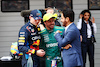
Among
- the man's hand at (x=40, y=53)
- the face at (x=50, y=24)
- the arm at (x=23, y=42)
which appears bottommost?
the man's hand at (x=40, y=53)

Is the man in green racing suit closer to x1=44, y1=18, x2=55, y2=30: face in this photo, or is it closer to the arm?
x1=44, y1=18, x2=55, y2=30: face

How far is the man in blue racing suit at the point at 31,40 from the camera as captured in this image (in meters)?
4.13

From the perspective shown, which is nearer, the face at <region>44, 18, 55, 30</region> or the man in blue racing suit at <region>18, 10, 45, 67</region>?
the man in blue racing suit at <region>18, 10, 45, 67</region>

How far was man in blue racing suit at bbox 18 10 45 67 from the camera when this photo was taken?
4129mm

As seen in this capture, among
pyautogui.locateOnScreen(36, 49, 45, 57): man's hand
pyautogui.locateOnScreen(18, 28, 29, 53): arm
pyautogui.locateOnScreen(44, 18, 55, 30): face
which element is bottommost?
pyautogui.locateOnScreen(36, 49, 45, 57): man's hand

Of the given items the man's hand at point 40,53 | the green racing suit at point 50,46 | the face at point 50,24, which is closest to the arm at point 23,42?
the man's hand at point 40,53

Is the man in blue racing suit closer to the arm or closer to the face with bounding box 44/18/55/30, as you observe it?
the arm

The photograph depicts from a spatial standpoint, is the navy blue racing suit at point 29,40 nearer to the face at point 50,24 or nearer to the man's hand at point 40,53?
the man's hand at point 40,53

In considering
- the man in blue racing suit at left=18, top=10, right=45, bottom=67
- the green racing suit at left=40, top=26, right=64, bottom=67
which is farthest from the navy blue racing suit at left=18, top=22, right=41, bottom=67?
the green racing suit at left=40, top=26, right=64, bottom=67

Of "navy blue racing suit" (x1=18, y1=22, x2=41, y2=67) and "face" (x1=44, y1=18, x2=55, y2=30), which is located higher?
"face" (x1=44, y1=18, x2=55, y2=30)

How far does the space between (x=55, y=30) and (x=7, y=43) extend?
462cm

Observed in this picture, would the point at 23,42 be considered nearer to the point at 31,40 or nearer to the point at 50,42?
the point at 31,40

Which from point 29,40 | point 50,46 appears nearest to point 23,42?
point 29,40

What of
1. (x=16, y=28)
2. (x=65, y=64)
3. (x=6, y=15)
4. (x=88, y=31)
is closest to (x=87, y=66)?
(x=88, y=31)
